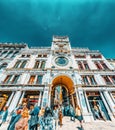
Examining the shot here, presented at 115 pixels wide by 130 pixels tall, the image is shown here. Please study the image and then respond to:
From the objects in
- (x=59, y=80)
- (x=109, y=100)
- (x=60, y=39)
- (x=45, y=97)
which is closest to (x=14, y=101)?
(x=45, y=97)

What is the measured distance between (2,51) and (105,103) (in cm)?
2735

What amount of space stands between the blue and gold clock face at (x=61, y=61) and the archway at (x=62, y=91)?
3689 millimetres

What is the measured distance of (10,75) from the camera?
18.8 metres

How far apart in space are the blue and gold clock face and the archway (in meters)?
3.69

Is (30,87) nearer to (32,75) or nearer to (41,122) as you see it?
(32,75)

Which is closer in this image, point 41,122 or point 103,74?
point 41,122

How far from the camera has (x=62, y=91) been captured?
20188 millimetres

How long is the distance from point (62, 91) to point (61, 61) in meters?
6.68

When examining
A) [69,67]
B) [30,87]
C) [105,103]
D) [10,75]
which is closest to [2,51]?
[10,75]

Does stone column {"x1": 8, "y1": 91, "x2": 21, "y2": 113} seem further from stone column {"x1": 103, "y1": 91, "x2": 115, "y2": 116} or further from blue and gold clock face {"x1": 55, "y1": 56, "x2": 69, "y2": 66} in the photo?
stone column {"x1": 103, "y1": 91, "x2": 115, "y2": 116}

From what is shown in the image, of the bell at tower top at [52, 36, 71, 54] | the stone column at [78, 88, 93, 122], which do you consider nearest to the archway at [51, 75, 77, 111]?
the stone column at [78, 88, 93, 122]

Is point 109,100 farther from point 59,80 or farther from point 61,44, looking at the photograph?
point 61,44

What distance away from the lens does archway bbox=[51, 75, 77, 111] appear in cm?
1759

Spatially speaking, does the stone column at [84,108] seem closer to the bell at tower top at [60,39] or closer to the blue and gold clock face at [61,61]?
the blue and gold clock face at [61,61]
